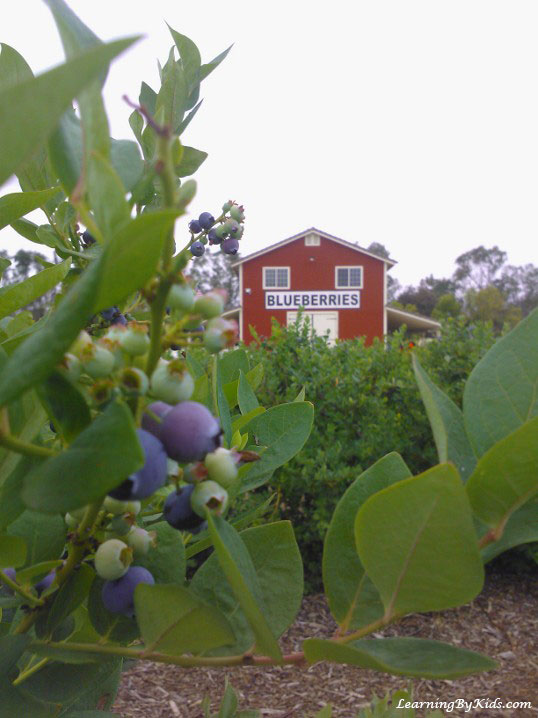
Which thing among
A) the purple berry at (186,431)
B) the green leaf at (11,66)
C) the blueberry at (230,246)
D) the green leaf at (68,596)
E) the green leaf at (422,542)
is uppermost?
the green leaf at (11,66)

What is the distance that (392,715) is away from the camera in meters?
1.50

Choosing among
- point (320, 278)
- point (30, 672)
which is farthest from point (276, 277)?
point (30, 672)

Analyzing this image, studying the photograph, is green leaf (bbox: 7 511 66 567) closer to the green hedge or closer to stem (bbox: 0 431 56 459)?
stem (bbox: 0 431 56 459)

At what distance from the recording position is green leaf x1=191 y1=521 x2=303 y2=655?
1.85ft

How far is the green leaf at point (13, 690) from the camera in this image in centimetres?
60

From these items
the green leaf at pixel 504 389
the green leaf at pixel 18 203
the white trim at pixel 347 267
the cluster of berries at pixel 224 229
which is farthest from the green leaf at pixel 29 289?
the white trim at pixel 347 267

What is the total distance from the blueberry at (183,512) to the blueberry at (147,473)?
0.08m

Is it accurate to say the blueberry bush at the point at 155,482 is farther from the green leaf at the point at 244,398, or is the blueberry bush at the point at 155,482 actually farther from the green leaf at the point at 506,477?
the green leaf at the point at 244,398

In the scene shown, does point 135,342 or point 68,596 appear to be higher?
point 135,342

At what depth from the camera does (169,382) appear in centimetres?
44

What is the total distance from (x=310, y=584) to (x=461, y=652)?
4740 millimetres

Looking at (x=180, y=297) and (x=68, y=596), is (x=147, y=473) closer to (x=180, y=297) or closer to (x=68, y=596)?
(x=180, y=297)

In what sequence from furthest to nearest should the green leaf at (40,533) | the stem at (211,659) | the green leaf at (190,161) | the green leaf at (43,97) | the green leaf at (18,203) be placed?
the green leaf at (190,161), the green leaf at (18,203), the green leaf at (40,533), the stem at (211,659), the green leaf at (43,97)

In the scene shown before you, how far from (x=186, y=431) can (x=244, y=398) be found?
0.47 m
